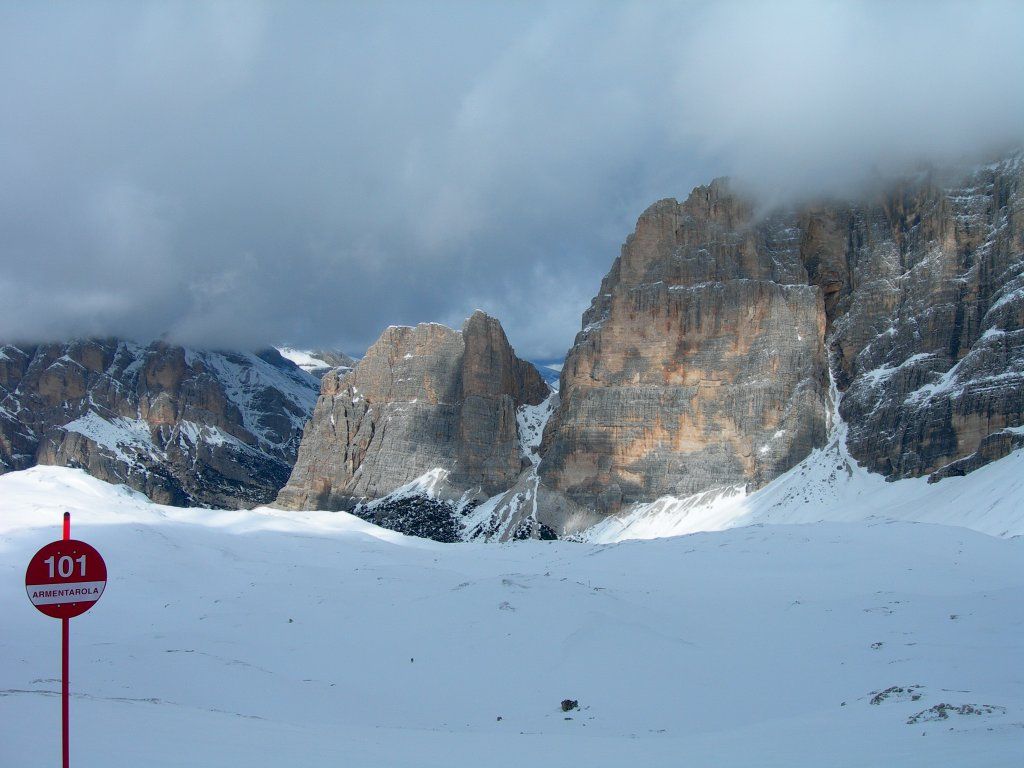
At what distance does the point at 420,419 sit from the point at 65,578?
107701mm

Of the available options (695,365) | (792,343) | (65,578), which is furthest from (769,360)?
(65,578)

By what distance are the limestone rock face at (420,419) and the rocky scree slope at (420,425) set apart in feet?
0.44

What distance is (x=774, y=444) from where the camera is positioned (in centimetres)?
7894

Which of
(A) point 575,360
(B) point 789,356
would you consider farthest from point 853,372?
(A) point 575,360

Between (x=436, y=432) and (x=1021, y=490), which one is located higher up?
(x=436, y=432)

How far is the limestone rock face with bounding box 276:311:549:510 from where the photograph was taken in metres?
111

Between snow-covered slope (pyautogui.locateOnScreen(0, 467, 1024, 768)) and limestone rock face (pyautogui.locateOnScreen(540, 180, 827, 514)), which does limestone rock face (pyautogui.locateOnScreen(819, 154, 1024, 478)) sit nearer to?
limestone rock face (pyautogui.locateOnScreen(540, 180, 827, 514))

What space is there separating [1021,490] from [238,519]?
156ft

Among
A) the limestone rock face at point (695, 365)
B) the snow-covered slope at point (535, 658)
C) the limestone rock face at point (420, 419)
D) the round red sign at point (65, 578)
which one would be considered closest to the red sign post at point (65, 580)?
the round red sign at point (65, 578)

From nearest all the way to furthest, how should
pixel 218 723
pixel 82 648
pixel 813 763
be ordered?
1. pixel 813 763
2. pixel 218 723
3. pixel 82 648

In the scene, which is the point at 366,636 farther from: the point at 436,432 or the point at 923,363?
the point at 436,432

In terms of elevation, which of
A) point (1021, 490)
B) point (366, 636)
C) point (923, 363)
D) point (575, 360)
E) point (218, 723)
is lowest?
point (218, 723)

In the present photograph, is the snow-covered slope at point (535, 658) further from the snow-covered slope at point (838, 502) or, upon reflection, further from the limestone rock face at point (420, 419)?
the limestone rock face at point (420, 419)

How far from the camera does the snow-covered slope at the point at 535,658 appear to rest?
37.0ft
